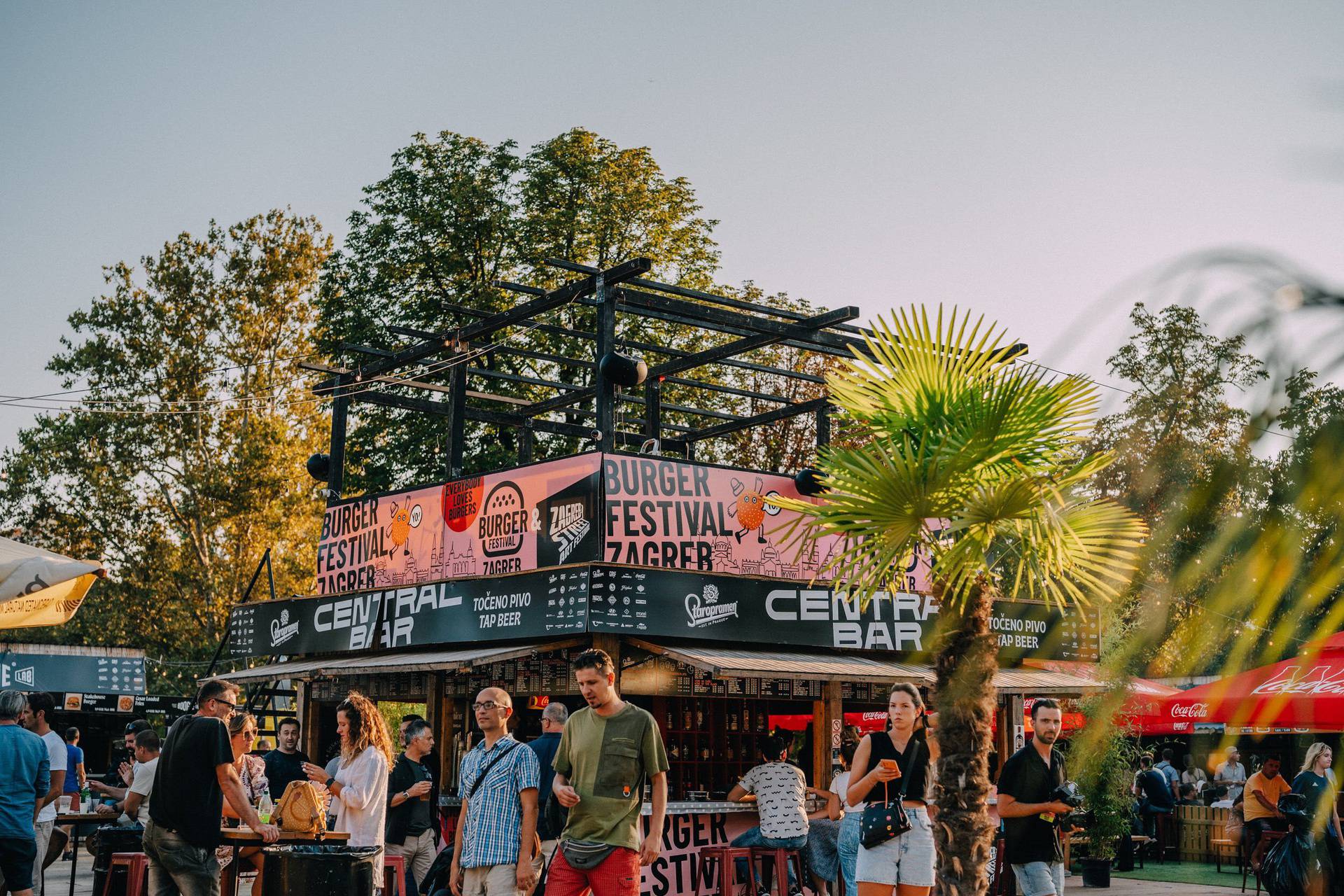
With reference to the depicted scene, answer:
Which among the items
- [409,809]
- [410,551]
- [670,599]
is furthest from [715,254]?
[409,809]

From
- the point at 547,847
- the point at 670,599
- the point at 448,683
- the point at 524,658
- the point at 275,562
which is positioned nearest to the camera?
the point at 547,847

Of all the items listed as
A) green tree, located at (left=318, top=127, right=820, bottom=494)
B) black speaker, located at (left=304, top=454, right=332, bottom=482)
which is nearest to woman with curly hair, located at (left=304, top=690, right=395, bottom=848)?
black speaker, located at (left=304, top=454, right=332, bottom=482)

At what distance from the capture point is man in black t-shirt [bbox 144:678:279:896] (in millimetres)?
7367

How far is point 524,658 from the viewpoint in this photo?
15.9 m

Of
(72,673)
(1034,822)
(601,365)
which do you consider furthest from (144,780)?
(72,673)

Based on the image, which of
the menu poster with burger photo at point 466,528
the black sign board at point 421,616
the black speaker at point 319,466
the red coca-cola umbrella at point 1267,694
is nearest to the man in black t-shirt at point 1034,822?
the black sign board at point 421,616

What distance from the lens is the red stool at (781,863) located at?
11898 millimetres

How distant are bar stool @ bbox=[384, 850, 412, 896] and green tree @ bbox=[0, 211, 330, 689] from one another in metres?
25.1

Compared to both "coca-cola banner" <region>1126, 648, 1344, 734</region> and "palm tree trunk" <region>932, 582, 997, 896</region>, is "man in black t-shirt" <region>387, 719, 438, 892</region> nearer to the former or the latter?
"palm tree trunk" <region>932, 582, 997, 896</region>

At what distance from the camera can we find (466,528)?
54.7 feet

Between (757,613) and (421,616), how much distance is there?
171 inches

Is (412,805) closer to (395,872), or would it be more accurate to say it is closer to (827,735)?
(395,872)

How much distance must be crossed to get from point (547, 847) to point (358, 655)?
8.43 meters

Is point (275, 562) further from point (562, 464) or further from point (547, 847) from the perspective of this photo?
point (547, 847)
